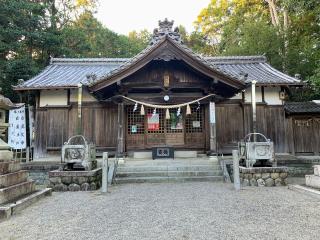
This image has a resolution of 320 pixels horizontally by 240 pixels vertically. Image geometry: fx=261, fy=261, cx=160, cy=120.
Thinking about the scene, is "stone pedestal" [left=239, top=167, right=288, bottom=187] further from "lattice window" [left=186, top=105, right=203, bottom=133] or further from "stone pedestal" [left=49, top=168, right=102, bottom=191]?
"stone pedestal" [left=49, top=168, right=102, bottom=191]

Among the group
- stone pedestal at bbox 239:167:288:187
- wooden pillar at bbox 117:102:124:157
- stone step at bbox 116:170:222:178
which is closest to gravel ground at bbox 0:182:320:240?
stone pedestal at bbox 239:167:288:187

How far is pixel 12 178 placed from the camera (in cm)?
635

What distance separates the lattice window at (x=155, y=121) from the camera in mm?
13039

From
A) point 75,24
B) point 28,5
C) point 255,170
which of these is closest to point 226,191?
point 255,170

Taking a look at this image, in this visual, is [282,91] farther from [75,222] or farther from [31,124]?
[31,124]

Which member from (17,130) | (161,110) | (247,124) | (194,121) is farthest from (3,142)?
(247,124)

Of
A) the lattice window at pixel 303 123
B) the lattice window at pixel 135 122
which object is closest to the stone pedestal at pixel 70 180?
the lattice window at pixel 135 122

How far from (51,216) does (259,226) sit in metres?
4.10

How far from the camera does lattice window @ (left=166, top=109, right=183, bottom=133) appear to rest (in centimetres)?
1313

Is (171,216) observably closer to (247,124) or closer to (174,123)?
(174,123)

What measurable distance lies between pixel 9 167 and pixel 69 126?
22.8ft

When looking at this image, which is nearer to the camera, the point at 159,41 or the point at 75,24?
the point at 159,41

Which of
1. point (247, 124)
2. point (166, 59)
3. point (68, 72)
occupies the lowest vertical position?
point (247, 124)

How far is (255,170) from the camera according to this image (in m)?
8.89
